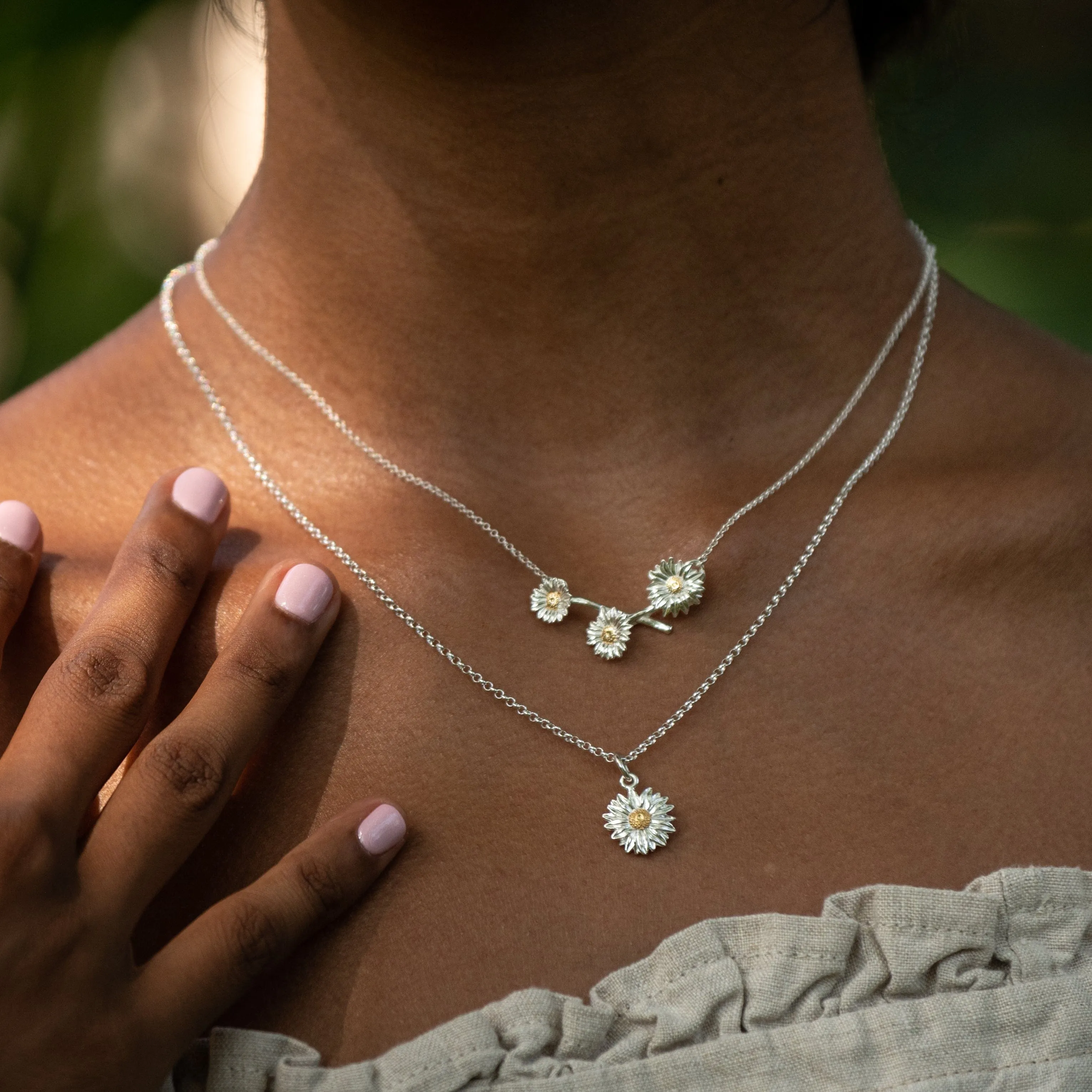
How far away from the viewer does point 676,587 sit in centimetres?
151

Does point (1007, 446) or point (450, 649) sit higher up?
point (1007, 446)

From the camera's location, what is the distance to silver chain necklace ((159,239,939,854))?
130 cm

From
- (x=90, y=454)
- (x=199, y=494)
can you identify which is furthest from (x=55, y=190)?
(x=199, y=494)

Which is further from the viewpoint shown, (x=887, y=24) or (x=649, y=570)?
(x=887, y=24)

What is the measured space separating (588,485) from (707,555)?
179 millimetres

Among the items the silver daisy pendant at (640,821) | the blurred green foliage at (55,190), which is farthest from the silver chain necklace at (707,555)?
the blurred green foliage at (55,190)

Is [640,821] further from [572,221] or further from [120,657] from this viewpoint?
[572,221]

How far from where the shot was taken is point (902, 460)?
5.42 ft

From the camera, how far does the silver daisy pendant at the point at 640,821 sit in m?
1.29

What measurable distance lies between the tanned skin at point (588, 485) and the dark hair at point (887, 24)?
0.34m

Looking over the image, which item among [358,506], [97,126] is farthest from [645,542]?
[97,126]

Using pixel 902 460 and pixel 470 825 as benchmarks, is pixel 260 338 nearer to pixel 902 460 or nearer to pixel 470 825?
pixel 470 825

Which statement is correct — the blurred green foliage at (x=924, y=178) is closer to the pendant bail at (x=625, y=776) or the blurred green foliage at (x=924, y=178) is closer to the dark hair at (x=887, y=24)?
the dark hair at (x=887, y=24)

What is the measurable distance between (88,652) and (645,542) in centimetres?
69
